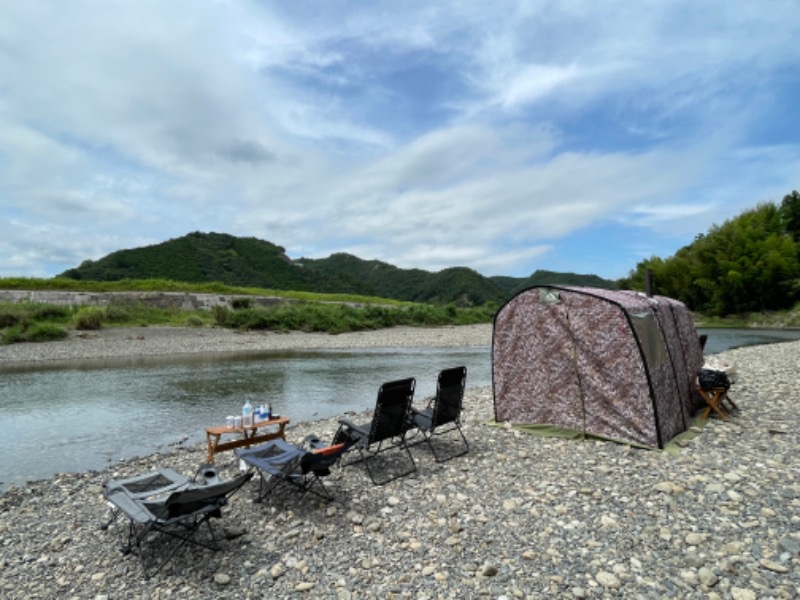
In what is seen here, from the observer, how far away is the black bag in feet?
26.7

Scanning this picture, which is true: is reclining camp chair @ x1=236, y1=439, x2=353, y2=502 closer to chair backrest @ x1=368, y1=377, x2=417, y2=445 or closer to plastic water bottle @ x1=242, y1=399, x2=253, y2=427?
chair backrest @ x1=368, y1=377, x2=417, y2=445

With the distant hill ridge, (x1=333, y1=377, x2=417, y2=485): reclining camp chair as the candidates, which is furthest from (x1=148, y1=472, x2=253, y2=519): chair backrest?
the distant hill ridge

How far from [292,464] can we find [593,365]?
4615mm

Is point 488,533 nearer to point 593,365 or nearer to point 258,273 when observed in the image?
point 593,365

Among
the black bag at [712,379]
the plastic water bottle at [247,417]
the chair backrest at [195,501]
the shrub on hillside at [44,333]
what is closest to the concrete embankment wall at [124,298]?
the shrub on hillside at [44,333]

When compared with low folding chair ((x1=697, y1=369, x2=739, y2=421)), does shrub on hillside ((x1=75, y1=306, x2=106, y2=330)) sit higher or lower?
higher

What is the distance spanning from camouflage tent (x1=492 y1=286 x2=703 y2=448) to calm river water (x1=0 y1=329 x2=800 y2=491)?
5757 millimetres

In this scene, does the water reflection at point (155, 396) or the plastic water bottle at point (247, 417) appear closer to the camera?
the plastic water bottle at point (247, 417)

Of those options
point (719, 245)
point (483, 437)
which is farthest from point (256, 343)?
point (719, 245)

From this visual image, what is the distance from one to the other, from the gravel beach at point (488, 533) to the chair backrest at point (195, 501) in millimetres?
443

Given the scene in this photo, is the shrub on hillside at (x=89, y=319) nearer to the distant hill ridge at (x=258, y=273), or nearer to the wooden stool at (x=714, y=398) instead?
the wooden stool at (x=714, y=398)

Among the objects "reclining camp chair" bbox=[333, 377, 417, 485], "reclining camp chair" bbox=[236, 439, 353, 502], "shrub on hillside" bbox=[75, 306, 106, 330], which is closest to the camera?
"reclining camp chair" bbox=[236, 439, 353, 502]

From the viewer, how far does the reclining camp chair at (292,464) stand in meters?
5.27

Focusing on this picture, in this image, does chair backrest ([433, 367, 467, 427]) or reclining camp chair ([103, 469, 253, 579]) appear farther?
chair backrest ([433, 367, 467, 427])
